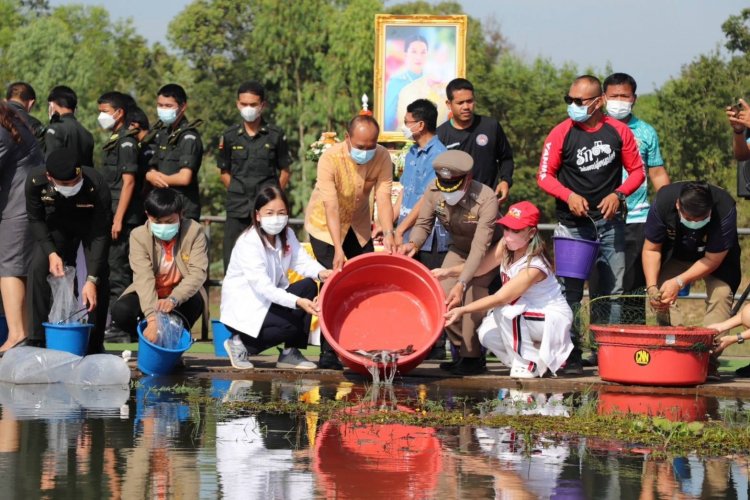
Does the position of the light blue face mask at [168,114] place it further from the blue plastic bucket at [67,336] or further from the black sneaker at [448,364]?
the black sneaker at [448,364]

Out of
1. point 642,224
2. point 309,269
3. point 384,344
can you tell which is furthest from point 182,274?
point 642,224

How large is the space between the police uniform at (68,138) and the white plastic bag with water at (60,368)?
272 cm

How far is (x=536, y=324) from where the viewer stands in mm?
9414

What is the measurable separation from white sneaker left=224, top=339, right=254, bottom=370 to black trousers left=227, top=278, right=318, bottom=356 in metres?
0.06

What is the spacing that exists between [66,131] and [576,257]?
469 centimetres

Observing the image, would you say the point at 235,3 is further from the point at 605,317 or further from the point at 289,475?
the point at 289,475

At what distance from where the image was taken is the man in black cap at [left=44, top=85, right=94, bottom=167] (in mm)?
11688

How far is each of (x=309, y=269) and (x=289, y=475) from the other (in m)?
4.26

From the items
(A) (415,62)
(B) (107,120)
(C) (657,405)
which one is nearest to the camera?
(C) (657,405)

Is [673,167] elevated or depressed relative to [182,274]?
elevated

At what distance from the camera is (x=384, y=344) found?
32.4 ft

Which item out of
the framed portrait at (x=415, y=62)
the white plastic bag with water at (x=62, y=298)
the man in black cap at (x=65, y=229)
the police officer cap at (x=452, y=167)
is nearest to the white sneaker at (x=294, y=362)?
the man in black cap at (x=65, y=229)

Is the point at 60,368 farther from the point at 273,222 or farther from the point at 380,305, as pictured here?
the point at 380,305

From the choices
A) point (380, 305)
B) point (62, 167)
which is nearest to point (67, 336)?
point (62, 167)
